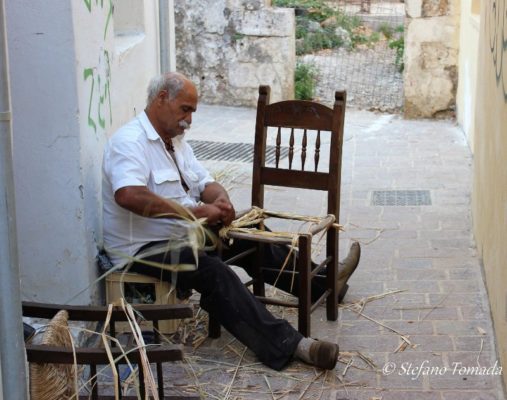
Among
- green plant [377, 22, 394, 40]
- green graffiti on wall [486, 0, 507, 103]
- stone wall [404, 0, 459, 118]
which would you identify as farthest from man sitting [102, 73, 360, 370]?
green plant [377, 22, 394, 40]

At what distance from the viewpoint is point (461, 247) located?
20.0ft

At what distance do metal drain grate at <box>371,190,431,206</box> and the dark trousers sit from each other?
10.3ft

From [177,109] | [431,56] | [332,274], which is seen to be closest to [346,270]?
[332,274]

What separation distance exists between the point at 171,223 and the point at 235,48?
7359 mm

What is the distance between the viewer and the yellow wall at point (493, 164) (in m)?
4.34

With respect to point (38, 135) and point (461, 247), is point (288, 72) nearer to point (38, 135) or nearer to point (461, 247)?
point (461, 247)

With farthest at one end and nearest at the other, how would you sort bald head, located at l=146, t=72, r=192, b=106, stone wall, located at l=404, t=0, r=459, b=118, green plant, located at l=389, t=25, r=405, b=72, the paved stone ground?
green plant, located at l=389, t=25, r=405, b=72, stone wall, located at l=404, t=0, r=459, b=118, bald head, located at l=146, t=72, r=192, b=106, the paved stone ground

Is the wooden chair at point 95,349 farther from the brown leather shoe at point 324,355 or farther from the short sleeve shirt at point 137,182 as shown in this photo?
the brown leather shoe at point 324,355

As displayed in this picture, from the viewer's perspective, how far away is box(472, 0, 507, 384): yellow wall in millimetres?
4341

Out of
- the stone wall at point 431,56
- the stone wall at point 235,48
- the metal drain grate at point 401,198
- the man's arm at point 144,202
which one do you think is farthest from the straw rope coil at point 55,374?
the stone wall at point 235,48

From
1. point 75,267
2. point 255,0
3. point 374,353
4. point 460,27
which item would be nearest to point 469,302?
point 374,353

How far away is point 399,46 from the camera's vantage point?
44.9 feet

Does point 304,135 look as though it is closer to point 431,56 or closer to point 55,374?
point 55,374

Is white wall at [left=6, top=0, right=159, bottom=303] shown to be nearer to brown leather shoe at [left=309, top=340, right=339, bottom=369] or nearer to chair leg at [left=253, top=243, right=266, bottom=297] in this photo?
chair leg at [left=253, top=243, right=266, bottom=297]
